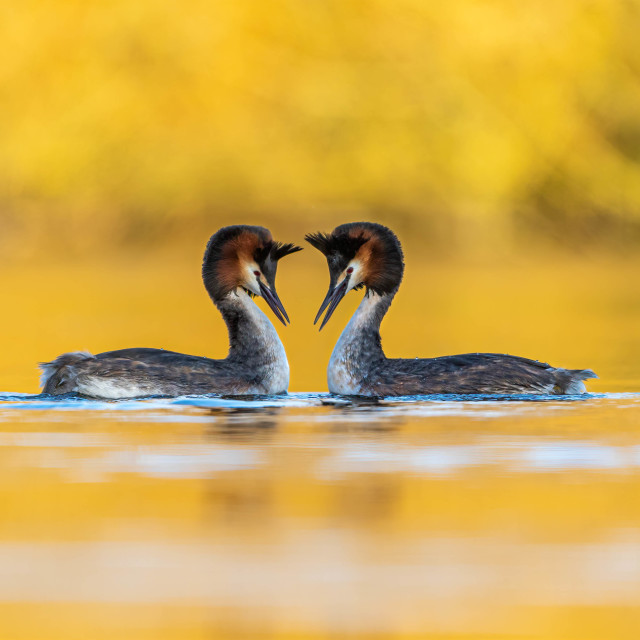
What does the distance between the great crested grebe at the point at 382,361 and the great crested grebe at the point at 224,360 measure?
52 cm

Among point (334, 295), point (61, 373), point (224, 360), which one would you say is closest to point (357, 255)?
point (334, 295)

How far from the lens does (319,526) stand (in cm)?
889

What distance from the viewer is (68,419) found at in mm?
13406

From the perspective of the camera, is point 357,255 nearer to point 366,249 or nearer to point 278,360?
point 366,249

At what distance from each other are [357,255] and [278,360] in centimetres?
128

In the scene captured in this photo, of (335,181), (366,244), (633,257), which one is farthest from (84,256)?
(366,244)

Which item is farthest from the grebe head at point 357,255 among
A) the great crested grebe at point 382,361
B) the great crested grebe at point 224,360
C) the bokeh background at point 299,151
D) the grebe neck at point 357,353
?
the bokeh background at point 299,151

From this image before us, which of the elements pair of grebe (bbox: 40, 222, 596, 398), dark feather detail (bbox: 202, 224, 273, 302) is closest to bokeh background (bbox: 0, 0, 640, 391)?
dark feather detail (bbox: 202, 224, 273, 302)

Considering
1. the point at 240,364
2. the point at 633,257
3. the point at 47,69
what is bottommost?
the point at 240,364

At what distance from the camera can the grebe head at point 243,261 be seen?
52.3ft

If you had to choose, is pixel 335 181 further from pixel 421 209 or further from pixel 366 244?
pixel 366 244

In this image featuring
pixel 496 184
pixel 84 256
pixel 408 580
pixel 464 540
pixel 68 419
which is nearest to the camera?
pixel 408 580

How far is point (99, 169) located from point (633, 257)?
6187 centimetres

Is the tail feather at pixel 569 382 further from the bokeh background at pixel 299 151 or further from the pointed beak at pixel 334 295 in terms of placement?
the bokeh background at pixel 299 151
